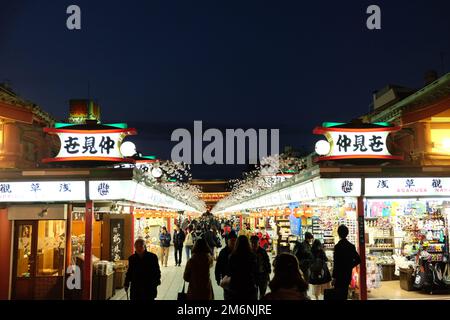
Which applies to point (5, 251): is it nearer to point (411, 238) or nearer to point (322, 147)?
point (322, 147)

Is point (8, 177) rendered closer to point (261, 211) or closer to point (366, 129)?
point (366, 129)

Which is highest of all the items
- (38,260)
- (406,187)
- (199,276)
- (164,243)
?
(406,187)

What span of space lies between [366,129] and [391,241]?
18.2 ft

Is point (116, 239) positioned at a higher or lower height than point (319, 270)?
higher

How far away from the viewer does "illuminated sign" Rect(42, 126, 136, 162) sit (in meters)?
12.8

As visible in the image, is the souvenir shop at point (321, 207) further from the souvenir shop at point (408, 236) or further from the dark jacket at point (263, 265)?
the dark jacket at point (263, 265)

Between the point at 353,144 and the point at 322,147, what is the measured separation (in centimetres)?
94

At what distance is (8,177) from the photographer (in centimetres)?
1103

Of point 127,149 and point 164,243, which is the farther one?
point 164,243

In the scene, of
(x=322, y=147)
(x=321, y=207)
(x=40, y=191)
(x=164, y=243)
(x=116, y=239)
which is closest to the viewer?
(x=40, y=191)

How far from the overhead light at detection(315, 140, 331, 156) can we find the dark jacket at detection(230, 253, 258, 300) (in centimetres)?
613

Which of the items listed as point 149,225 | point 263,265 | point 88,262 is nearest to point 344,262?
point 263,265

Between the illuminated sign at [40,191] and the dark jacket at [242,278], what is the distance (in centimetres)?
504

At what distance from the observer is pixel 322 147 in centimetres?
1300
